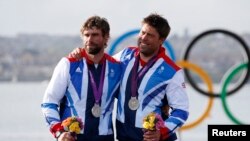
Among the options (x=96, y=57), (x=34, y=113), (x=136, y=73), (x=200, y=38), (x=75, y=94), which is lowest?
(x=75, y=94)

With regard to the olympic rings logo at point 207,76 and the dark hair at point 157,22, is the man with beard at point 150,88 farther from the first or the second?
the olympic rings logo at point 207,76

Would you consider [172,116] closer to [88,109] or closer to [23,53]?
[88,109]

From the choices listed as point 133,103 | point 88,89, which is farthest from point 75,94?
point 133,103

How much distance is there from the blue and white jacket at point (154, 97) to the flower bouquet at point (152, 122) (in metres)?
0.15

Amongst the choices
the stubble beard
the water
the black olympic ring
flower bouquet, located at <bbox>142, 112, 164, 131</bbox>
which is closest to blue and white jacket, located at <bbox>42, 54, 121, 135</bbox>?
the stubble beard

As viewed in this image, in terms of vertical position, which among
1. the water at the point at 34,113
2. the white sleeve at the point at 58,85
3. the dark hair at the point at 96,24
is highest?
the water at the point at 34,113

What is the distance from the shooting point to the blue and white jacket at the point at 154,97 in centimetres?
672

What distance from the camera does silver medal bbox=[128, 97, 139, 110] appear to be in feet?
22.1

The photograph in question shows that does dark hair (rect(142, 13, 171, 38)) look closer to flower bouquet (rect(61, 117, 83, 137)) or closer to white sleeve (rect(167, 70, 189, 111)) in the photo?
white sleeve (rect(167, 70, 189, 111))

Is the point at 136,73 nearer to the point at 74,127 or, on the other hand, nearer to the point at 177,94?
the point at 177,94

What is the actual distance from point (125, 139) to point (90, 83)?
1.69 feet

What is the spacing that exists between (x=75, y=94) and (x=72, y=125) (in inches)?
12.4

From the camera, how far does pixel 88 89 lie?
264 inches

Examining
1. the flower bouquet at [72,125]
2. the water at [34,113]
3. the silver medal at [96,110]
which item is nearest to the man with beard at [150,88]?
the silver medal at [96,110]
